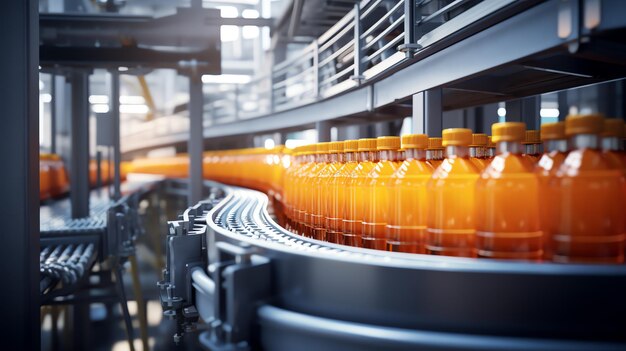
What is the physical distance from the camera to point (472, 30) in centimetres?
175

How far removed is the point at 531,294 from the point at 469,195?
27 cm

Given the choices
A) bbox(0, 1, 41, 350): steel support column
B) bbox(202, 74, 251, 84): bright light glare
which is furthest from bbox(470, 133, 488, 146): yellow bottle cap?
bbox(202, 74, 251, 84): bright light glare

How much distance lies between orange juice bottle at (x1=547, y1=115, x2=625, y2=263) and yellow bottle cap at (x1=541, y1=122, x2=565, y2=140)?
0.20ft

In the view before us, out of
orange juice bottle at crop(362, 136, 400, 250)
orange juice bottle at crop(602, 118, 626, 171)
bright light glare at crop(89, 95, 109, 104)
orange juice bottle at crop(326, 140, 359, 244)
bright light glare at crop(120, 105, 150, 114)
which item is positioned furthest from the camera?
bright light glare at crop(89, 95, 109, 104)

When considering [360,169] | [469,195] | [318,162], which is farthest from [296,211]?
[469,195]

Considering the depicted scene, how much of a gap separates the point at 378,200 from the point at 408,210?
15 cm

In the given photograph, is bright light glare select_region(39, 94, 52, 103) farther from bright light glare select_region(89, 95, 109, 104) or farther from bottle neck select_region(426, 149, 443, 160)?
bottle neck select_region(426, 149, 443, 160)

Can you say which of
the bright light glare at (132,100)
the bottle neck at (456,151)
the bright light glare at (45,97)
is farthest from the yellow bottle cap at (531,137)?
the bright light glare at (132,100)

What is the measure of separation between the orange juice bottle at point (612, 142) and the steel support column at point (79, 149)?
3.66 meters

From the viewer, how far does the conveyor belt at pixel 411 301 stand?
85cm

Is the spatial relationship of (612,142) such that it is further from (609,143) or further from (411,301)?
(411,301)

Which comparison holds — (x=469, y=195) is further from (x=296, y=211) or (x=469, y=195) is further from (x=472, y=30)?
(x=296, y=211)

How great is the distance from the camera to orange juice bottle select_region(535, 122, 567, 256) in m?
0.97

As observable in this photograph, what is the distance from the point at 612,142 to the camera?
102cm
